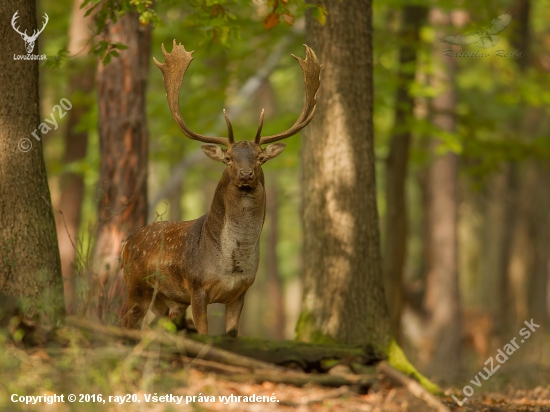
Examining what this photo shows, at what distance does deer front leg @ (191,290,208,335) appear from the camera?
308 inches

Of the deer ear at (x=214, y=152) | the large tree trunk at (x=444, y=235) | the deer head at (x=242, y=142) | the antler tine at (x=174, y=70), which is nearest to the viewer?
the deer head at (x=242, y=142)

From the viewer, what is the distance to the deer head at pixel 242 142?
777 centimetres

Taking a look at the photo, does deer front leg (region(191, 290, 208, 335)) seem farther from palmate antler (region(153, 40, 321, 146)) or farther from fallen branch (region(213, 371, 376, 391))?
fallen branch (region(213, 371, 376, 391))

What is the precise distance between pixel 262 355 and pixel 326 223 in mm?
2884

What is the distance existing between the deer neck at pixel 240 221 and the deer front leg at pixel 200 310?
51cm

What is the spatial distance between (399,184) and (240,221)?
294 inches

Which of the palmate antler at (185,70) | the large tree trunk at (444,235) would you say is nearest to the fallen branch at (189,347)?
the palmate antler at (185,70)

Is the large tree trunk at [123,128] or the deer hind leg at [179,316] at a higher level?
the large tree trunk at [123,128]

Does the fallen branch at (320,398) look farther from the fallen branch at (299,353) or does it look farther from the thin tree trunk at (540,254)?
the thin tree trunk at (540,254)

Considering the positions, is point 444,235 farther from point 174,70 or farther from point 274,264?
point 174,70

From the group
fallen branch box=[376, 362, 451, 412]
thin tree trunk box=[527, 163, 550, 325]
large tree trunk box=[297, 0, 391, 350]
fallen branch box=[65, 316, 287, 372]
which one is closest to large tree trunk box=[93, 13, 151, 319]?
large tree trunk box=[297, 0, 391, 350]

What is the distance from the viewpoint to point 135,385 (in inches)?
225

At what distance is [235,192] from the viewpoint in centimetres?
795
